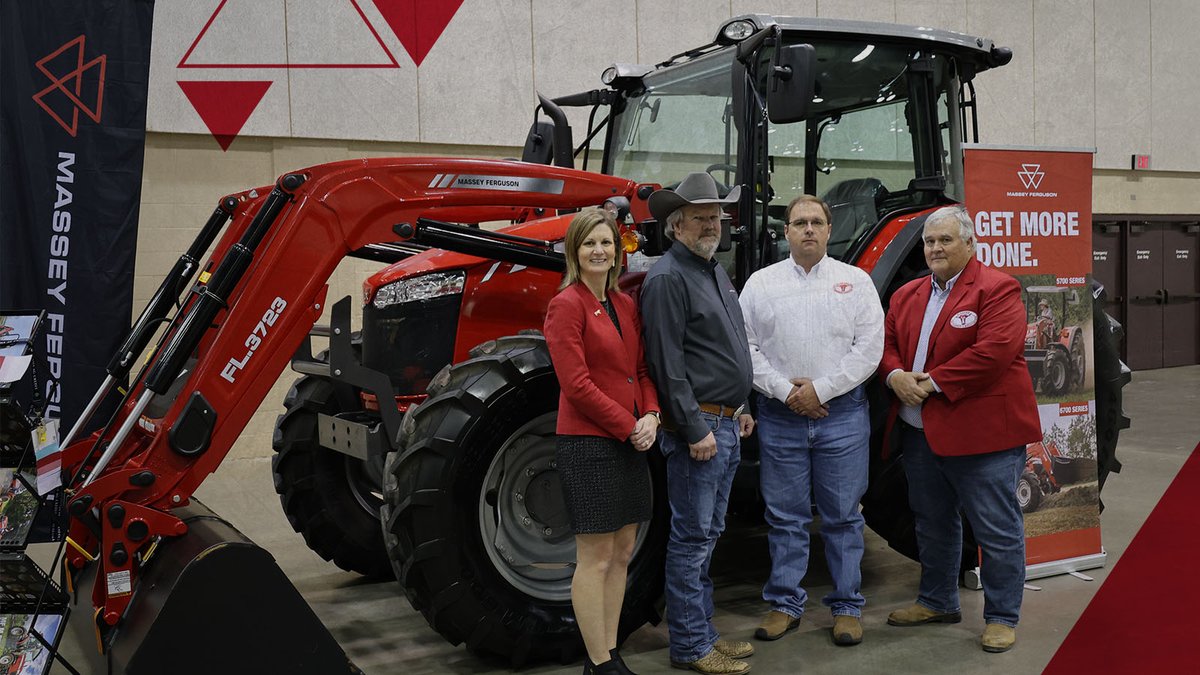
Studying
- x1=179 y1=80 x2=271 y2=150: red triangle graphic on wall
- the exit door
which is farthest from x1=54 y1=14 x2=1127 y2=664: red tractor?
the exit door

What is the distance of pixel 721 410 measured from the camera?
3535mm

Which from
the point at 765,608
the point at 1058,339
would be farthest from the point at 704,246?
the point at 1058,339

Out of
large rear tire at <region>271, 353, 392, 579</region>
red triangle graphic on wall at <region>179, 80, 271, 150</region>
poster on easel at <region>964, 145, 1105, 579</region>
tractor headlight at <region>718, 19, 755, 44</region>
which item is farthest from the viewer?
red triangle graphic on wall at <region>179, 80, 271, 150</region>

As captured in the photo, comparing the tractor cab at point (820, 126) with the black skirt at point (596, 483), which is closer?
the black skirt at point (596, 483)

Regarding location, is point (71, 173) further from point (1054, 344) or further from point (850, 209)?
point (1054, 344)

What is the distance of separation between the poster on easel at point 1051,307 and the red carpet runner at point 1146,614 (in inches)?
12.5

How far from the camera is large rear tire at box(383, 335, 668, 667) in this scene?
11.2 ft

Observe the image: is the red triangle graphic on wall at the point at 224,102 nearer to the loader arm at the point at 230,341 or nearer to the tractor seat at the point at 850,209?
the loader arm at the point at 230,341

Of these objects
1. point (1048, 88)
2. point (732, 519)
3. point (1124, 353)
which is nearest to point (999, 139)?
point (1048, 88)

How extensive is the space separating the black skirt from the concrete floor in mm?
766

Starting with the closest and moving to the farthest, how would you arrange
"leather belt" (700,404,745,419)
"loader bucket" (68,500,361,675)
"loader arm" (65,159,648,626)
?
"loader bucket" (68,500,361,675) → "loader arm" (65,159,648,626) → "leather belt" (700,404,745,419)

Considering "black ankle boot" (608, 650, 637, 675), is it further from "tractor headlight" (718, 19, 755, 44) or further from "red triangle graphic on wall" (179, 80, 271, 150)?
"red triangle graphic on wall" (179, 80, 271, 150)

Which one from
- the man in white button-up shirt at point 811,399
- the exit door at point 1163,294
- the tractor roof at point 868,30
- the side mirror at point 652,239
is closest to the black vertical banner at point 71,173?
the side mirror at point 652,239

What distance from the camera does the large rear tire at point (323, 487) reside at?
471cm
